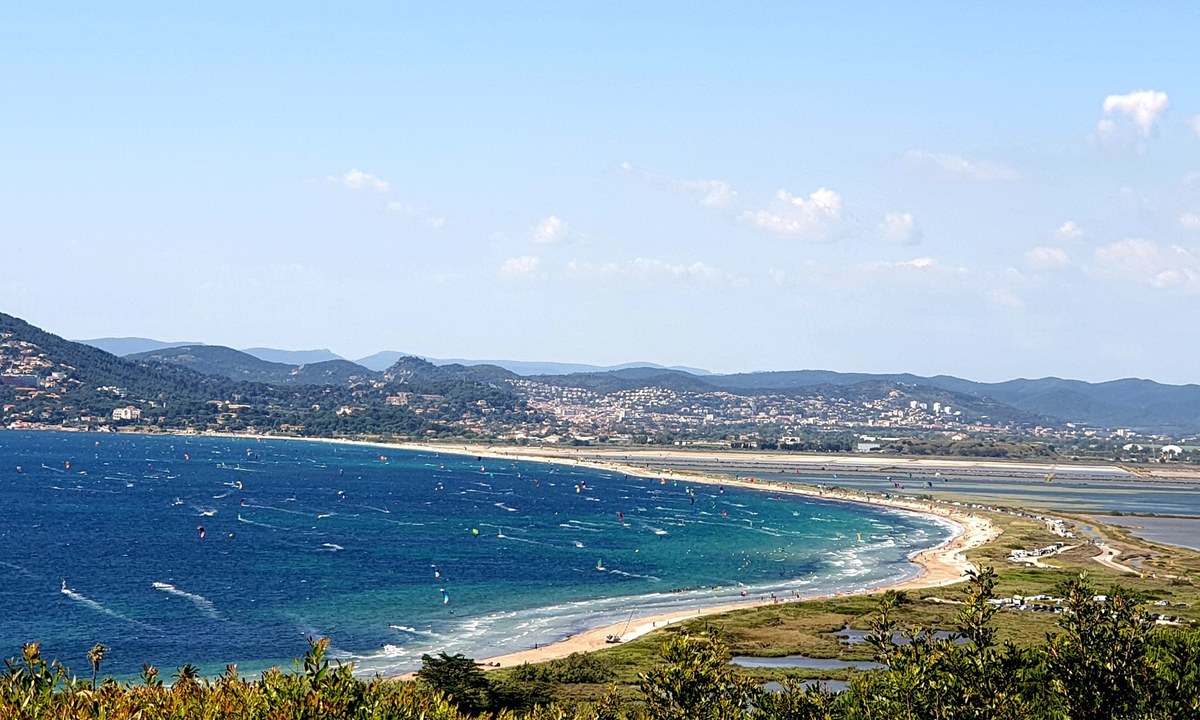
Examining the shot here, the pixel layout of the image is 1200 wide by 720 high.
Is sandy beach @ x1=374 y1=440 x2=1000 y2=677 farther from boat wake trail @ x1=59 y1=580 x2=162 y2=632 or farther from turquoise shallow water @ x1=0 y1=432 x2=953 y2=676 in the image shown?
boat wake trail @ x1=59 y1=580 x2=162 y2=632

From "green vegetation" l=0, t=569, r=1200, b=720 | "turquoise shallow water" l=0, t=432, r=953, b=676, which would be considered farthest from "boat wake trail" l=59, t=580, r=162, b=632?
"green vegetation" l=0, t=569, r=1200, b=720

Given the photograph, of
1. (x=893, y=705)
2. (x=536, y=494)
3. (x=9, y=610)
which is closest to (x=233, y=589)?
(x=9, y=610)

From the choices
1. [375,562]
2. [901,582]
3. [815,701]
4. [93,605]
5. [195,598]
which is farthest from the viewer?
[375,562]

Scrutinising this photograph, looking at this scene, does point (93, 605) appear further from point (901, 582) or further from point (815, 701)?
point (901, 582)

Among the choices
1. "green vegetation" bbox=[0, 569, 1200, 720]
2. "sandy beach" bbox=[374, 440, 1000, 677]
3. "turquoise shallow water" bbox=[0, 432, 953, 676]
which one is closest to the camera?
"green vegetation" bbox=[0, 569, 1200, 720]

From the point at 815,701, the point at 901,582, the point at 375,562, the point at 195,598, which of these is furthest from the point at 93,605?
the point at 901,582

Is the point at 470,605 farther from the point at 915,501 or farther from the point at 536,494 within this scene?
the point at 915,501
